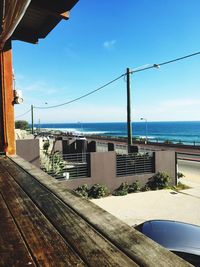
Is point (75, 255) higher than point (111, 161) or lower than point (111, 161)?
higher

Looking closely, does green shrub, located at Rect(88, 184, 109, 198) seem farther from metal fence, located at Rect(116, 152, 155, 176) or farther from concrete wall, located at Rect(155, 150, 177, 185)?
concrete wall, located at Rect(155, 150, 177, 185)

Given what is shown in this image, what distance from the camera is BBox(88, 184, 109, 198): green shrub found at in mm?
12938

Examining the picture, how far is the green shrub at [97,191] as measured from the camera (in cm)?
1294

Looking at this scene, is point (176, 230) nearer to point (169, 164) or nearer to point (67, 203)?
point (67, 203)

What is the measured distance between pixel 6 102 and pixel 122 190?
912 centimetres

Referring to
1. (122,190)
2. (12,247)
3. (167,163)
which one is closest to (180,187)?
(167,163)

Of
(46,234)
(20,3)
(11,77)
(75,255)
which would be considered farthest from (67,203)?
(11,77)

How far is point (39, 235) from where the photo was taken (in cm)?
183

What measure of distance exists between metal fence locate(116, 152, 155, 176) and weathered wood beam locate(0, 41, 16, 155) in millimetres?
8993

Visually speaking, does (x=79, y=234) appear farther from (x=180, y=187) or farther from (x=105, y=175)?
(x=180, y=187)

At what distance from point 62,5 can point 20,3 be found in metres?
1.86

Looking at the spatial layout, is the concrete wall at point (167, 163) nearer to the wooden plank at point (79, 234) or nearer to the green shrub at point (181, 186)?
the green shrub at point (181, 186)

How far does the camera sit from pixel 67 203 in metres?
2.42

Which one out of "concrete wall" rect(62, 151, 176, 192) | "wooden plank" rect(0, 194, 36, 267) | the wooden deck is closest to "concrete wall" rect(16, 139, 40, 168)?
"concrete wall" rect(62, 151, 176, 192)
